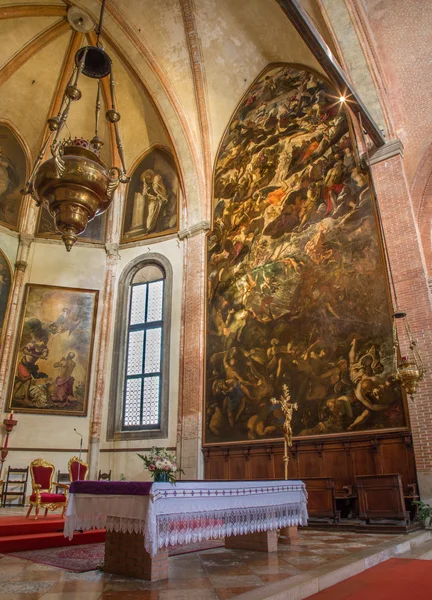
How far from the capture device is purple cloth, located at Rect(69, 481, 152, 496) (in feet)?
13.4

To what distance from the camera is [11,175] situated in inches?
567

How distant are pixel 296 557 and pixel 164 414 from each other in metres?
7.40

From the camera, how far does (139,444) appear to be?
12000 millimetres

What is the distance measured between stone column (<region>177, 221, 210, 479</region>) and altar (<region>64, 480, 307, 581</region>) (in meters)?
5.97

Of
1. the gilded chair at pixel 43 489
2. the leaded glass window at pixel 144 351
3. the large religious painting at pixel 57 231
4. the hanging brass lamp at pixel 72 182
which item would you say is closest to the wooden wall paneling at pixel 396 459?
the gilded chair at pixel 43 489

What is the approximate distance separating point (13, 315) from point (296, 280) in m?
8.02

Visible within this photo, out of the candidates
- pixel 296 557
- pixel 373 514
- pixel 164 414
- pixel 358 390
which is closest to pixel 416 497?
pixel 373 514

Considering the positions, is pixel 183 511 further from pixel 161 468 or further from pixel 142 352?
pixel 142 352

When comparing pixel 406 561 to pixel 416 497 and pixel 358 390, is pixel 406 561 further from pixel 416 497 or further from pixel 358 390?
pixel 358 390

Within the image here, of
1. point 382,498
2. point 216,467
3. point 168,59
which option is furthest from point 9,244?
point 382,498

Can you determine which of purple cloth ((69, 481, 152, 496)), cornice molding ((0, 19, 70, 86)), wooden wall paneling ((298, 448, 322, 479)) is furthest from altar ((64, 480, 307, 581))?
cornice molding ((0, 19, 70, 86))

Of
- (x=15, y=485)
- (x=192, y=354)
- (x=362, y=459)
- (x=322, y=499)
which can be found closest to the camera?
(x=322, y=499)

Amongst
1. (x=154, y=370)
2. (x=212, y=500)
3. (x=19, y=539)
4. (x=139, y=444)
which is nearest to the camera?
(x=212, y=500)

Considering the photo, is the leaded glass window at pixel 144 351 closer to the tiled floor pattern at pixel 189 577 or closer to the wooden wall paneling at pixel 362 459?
the wooden wall paneling at pixel 362 459
